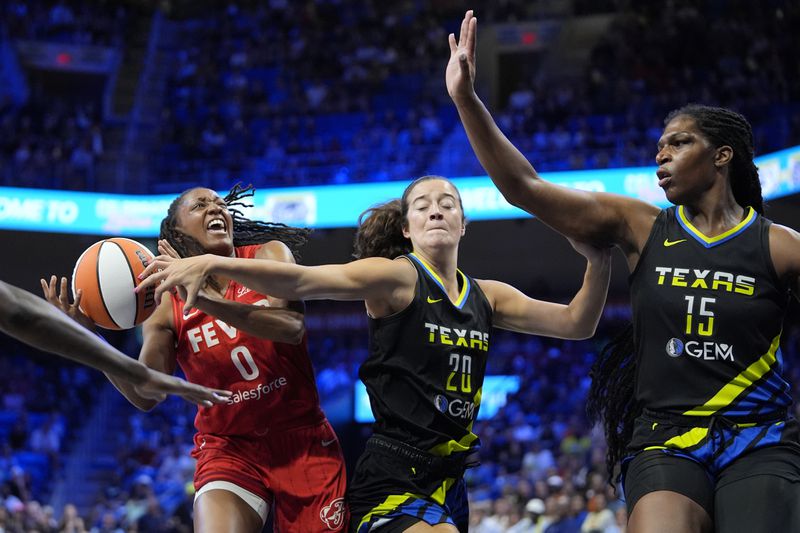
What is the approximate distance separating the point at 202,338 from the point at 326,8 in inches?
706

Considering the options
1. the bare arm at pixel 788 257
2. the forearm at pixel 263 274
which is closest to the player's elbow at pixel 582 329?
the bare arm at pixel 788 257

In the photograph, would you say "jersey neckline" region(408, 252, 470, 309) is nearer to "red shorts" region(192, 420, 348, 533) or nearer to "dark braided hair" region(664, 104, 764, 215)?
"red shorts" region(192, 420, 348, 533)

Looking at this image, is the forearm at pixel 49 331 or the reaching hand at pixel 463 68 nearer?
the forearm at pixel 49 331

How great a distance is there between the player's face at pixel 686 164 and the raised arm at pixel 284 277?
42.0 inches

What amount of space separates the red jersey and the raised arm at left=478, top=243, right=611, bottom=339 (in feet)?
2.90

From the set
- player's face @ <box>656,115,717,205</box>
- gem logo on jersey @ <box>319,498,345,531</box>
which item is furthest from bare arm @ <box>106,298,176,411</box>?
player's face @ <box>656,115,717,205</box>

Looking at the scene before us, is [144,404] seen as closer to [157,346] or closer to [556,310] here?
[157,346]

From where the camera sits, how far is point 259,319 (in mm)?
3789

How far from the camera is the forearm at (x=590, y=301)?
3.76 meters

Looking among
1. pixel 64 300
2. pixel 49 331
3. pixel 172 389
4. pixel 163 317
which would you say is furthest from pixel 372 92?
pixel 49 331

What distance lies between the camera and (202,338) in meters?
4.10

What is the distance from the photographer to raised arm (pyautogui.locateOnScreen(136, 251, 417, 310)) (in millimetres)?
3301

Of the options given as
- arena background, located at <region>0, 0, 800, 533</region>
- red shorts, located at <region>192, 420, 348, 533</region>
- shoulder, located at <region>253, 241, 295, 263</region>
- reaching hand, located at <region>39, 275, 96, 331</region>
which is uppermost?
arena background, located at <region>0, 0, 800, 533</region>

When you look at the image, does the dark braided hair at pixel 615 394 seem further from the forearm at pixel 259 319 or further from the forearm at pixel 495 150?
the forearm at pixel 259 319
